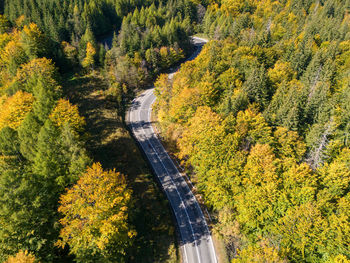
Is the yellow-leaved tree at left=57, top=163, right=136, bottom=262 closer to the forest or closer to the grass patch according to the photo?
the forest

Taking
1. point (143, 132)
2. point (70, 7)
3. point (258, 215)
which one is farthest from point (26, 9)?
point (258, 215)

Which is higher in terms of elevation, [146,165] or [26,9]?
[26,9]

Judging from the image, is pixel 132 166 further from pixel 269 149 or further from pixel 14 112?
pixel 14 112

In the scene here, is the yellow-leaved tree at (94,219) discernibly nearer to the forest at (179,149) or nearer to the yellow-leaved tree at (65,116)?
the forest at (179,149)

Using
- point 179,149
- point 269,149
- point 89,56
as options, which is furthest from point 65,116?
point 89,56

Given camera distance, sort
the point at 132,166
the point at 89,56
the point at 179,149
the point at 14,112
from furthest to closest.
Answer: the point at 89,56
the point at 179,149
the point at 132,166
the point at 14,112

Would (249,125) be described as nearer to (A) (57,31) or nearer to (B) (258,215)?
(B) (258,215)
